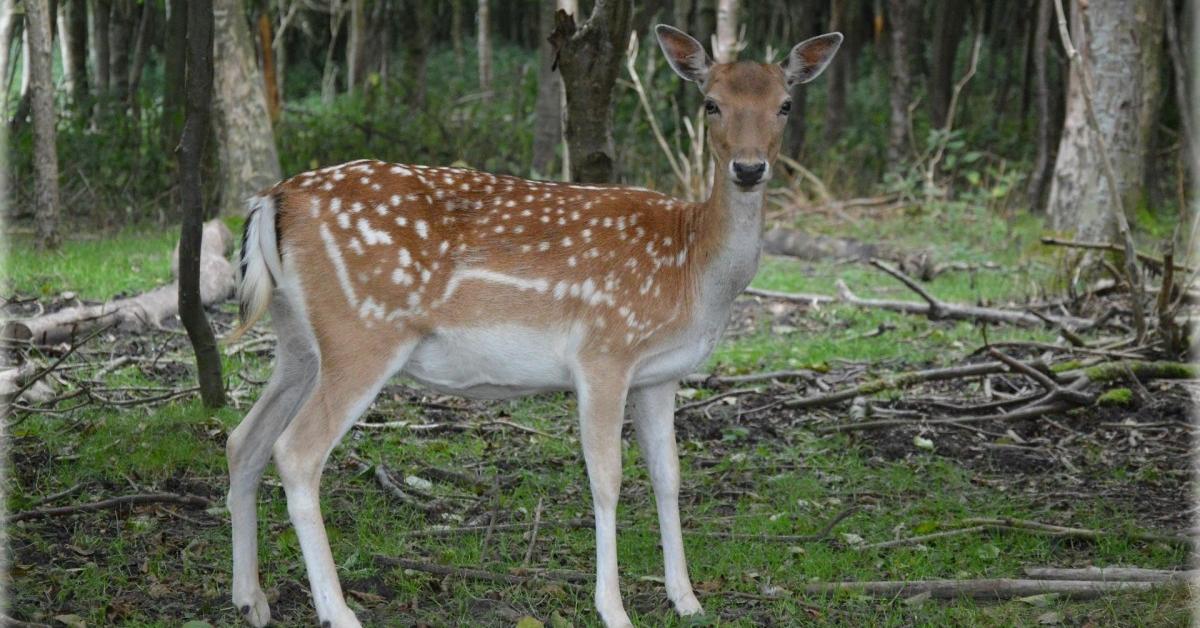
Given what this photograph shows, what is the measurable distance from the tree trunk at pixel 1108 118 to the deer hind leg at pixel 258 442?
8335mm

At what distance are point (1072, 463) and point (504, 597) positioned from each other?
322 cm

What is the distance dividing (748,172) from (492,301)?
40.5 inches

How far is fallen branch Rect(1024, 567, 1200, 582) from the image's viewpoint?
480cm

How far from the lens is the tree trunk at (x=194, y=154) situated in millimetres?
5836

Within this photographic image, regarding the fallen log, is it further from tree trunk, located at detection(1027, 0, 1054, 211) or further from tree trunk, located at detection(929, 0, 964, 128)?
tree trunk, located at detection(929, 0, 964, 128)

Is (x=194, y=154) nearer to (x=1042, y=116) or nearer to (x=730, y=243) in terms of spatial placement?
(x=730, y=243)

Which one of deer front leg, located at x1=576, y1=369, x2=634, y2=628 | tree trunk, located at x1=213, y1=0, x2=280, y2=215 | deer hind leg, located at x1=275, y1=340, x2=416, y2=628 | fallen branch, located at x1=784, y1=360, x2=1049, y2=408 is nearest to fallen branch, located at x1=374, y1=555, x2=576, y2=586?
deer front leg, located at x1=576, y1=369, x2=634, y2=628

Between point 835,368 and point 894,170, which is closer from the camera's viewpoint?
point 835,368

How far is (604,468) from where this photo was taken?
15.4ft

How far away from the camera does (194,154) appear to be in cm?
600

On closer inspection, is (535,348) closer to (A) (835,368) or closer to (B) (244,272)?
(B) (244,272)

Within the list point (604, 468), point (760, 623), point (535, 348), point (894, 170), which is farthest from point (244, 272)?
point (894, 170)

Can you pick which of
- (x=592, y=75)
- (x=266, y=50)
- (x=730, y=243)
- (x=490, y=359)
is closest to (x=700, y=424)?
(x=592, y=75)

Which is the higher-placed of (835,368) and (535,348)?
(535,348)
